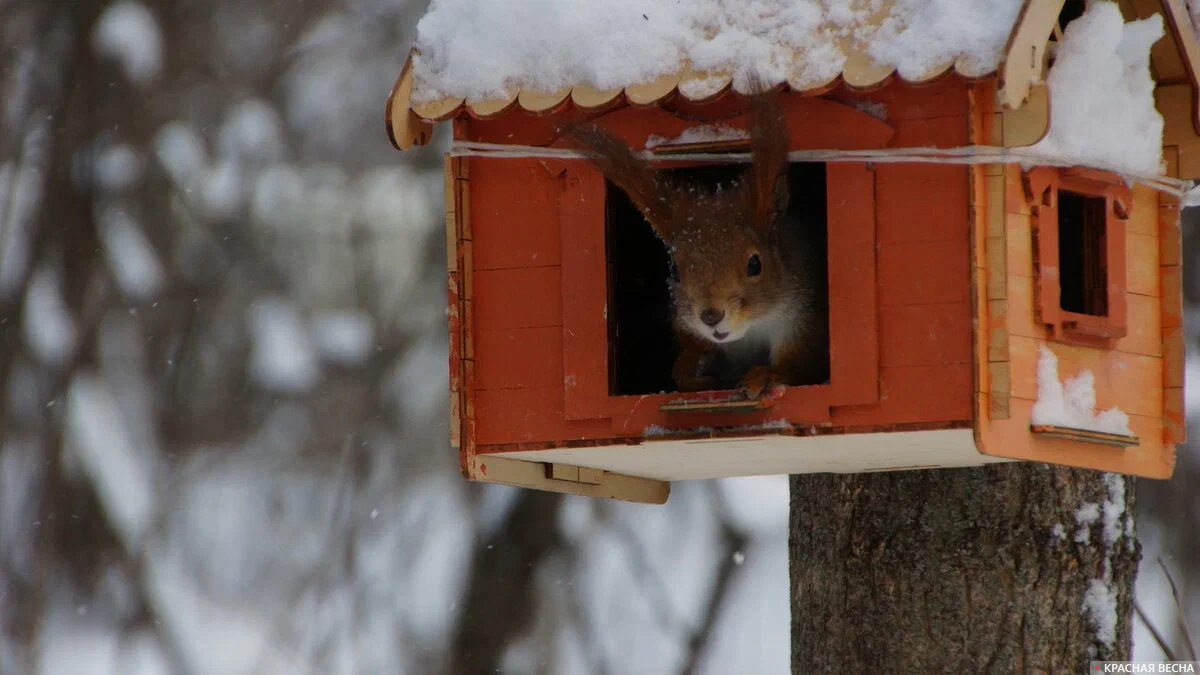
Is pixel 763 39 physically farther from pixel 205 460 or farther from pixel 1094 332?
pixel 205 460

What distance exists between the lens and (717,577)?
682cm

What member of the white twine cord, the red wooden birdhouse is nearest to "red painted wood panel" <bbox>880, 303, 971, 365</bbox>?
the red wooden birdhouse

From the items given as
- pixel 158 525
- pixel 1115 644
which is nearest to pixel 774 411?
pixel 1115 644

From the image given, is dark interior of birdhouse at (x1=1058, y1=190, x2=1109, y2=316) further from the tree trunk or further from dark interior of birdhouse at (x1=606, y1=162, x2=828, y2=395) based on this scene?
dark interior of birdhouse at (x1=606, y1=162, x2=828, y2=395)

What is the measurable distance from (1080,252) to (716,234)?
691 millimetres

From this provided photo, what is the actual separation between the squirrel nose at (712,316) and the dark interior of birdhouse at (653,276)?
0.48m

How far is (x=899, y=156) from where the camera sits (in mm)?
2775

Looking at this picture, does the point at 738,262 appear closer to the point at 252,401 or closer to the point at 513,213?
the point at 513,213

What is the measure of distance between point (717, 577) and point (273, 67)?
2.67 meters

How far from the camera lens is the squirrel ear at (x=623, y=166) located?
287 centimetres

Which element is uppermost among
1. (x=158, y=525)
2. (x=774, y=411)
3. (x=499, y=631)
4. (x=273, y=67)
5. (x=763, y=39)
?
(x=273, y=67)

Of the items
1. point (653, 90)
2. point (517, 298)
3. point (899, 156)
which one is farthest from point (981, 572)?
point (653, 90)

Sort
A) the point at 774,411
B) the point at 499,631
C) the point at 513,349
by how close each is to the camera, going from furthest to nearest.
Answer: the point at 499,631
the point at 513,349
the point at 774,411

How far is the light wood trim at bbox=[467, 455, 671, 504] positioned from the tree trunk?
16.8 inches
